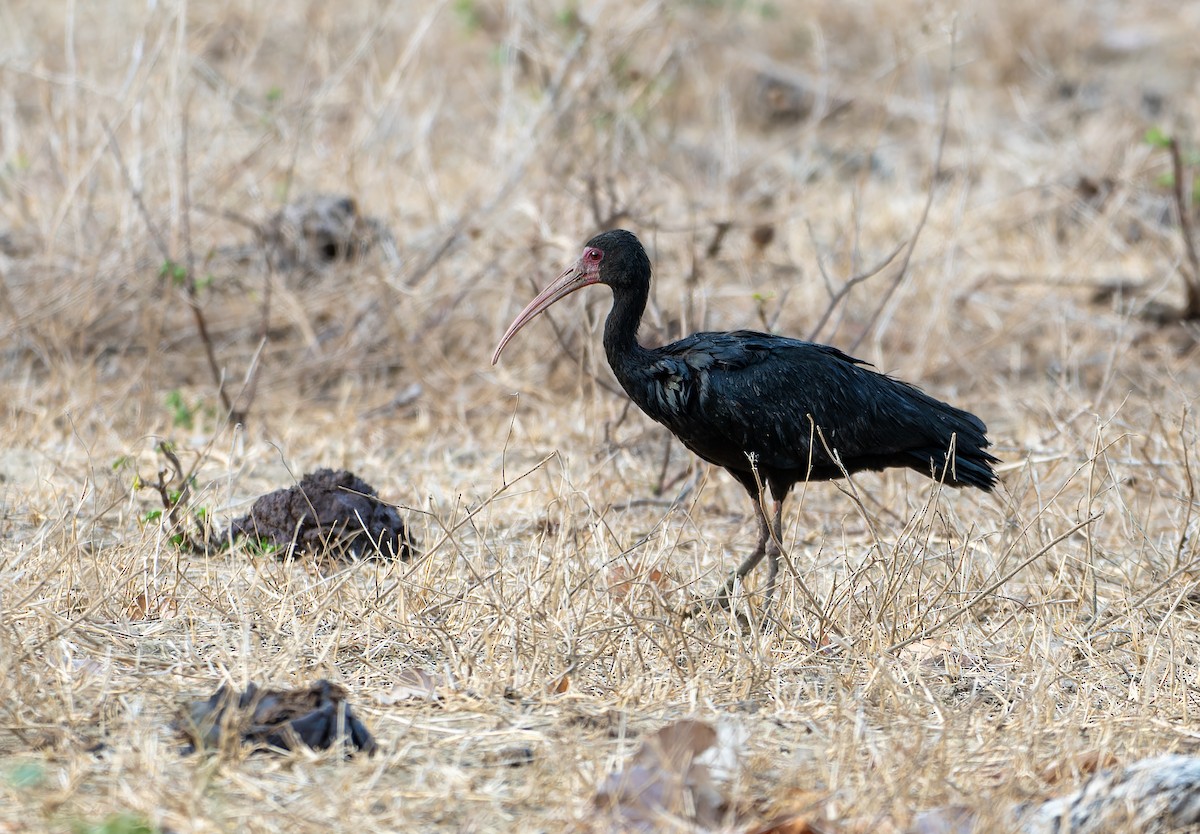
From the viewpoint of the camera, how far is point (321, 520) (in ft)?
14.8

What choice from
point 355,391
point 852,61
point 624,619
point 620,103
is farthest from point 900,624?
point 852,61

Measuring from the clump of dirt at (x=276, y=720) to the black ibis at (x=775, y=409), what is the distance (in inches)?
60.3

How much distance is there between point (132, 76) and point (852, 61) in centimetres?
755

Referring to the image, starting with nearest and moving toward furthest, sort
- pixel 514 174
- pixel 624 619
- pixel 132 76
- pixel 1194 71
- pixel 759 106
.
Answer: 1. pixel 624 619
2. pixel 132 76
3. pixel 514 174
4. pixel 759 106
5. pixel 1194 71

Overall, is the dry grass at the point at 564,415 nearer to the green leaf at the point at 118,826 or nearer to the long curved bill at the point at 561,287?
the green leaf at the point at 118,826

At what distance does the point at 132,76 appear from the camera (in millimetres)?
6531

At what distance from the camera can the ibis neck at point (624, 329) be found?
440 cm

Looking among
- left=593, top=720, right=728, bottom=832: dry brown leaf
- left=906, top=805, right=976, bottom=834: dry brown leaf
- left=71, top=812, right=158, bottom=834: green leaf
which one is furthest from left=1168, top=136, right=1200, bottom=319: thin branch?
left=71, top=812, right=158, bottom=834: green leaf

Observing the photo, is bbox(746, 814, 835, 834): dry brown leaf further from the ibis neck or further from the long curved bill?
the long curved bill

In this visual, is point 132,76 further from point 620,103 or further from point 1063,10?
point 1063,10

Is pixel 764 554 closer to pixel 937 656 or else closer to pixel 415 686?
pixel 937 656

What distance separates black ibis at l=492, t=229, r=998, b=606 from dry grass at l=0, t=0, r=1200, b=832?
0.82 feet

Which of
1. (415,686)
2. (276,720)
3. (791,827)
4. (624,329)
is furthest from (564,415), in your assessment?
(791,827)

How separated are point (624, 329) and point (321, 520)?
1.14 meters
